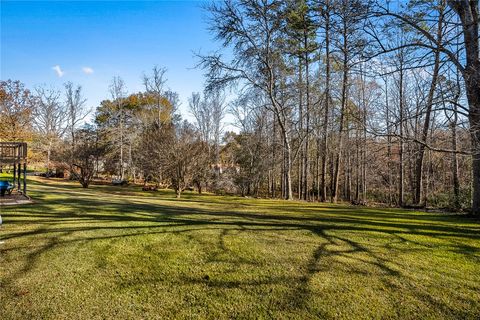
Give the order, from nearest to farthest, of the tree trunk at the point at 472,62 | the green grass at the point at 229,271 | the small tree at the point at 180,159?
the green grass at the point at 229,271 < the tree trunk at the point at 472,62 < the small tree at the point at 180,159

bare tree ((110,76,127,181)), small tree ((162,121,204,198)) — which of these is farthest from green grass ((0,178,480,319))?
bare tree ((110,76,127,181))

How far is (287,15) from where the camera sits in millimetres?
11938

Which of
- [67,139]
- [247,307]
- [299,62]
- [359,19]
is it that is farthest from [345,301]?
[67,139]

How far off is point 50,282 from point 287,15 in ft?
41.4

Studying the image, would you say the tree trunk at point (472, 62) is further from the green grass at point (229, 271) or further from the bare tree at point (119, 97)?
the bare tree at point (119, 97)

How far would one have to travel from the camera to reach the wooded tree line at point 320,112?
5738mm

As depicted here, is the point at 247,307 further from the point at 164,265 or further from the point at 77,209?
the point at 77,209

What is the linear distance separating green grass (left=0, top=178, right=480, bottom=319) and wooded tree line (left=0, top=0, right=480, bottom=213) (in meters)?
2.68

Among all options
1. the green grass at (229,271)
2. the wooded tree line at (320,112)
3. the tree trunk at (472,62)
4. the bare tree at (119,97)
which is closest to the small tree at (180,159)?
the wooded tree line at (320,112)

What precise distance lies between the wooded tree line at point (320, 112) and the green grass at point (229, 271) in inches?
105

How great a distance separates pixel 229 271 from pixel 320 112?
46.0 feet

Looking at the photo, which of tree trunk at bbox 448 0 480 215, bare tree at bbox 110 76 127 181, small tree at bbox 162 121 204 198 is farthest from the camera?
bare tree at bbox 110 76 127 181

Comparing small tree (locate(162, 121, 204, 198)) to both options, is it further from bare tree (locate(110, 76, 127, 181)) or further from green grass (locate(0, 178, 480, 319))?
bare tree (locate(110, 76, 127, 181))

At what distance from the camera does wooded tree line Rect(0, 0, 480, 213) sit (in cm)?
574
